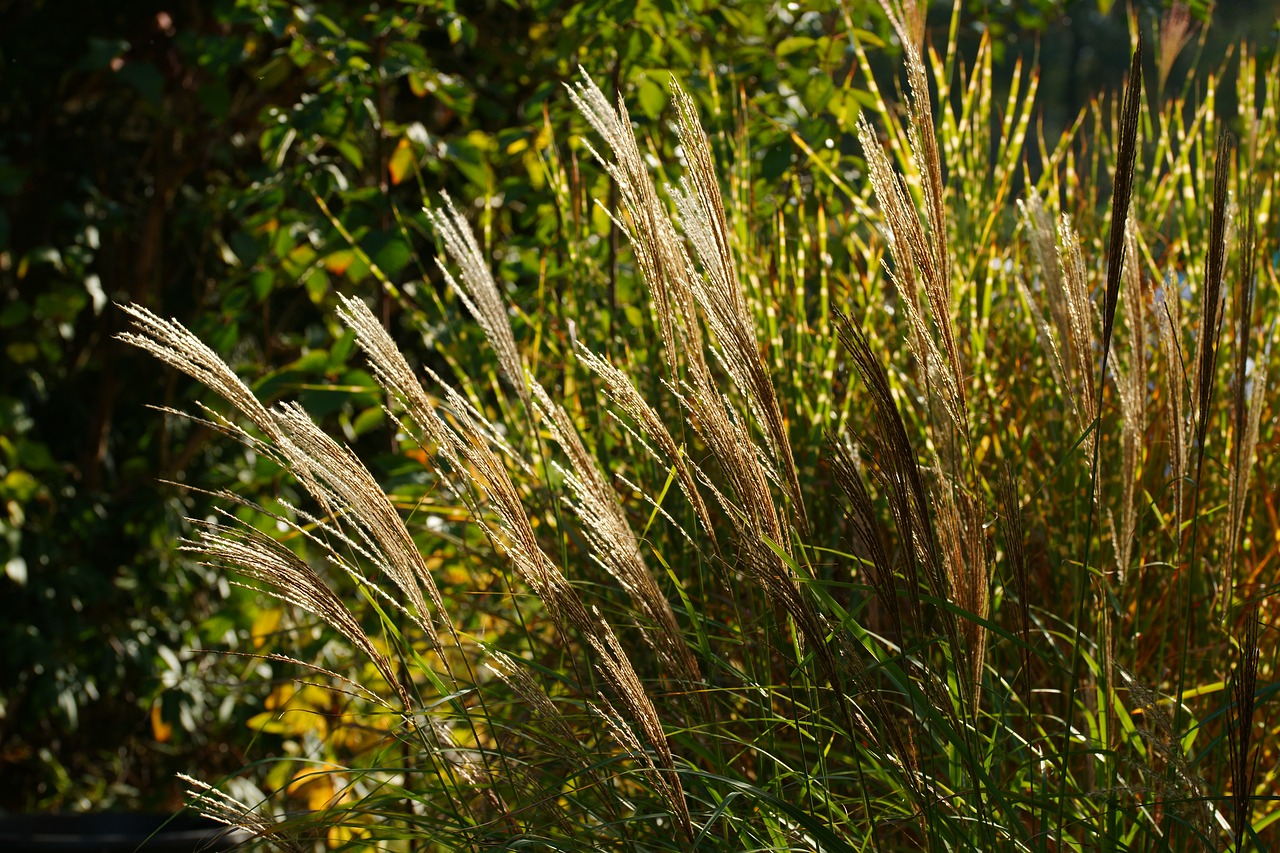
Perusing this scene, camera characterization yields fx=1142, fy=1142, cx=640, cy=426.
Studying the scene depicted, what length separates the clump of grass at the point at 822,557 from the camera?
88 cm

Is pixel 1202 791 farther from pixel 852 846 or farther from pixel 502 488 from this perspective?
pixel 502 488

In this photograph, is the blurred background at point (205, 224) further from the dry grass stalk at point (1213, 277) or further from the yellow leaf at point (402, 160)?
the dry grass stalk at point (1213, 277)

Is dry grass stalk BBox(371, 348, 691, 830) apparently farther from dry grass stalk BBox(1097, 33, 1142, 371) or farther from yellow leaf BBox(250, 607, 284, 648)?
yellow leaf BBox(250, 607, 284, 648)

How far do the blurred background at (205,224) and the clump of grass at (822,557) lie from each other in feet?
1.81

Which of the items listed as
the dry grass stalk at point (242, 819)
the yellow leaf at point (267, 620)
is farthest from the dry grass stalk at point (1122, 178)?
the yellow leaf at point (267, 620)

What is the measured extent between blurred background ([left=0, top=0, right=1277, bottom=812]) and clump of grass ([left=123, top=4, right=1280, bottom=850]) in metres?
0.55

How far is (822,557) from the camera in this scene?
1.51 meters

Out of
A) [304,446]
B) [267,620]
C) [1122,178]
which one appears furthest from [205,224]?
[1122,178]

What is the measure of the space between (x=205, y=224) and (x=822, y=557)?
150cm

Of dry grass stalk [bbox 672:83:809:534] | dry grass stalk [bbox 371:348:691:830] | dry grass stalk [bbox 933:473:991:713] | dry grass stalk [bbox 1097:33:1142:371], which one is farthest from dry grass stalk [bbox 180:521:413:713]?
dry grass stalk [bbox 1097:33:1142:371]

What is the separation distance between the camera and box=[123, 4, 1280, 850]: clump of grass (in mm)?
878

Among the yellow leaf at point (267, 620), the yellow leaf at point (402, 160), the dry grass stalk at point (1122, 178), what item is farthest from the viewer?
the yellow leaf at point (267, 620)

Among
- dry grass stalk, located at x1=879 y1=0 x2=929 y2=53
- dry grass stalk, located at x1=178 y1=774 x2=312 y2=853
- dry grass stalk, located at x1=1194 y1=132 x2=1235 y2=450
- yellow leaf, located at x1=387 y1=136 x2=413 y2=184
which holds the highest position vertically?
dry grass stalk, located at x1=879 y1=0 x2=929 y2=53

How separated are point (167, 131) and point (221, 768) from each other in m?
1.75
